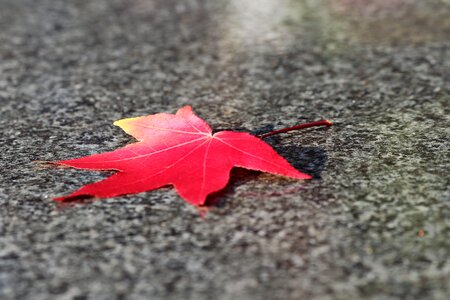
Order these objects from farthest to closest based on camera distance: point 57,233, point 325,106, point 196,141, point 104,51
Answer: point 104,51, point 325,106, point 196,141, point 57,233

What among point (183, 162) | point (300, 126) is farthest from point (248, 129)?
point (183, 162)

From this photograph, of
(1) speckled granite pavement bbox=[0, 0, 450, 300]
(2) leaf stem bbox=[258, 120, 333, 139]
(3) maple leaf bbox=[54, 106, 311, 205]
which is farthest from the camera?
(2) leaf stem bbox=[258, 120, 333, 139]

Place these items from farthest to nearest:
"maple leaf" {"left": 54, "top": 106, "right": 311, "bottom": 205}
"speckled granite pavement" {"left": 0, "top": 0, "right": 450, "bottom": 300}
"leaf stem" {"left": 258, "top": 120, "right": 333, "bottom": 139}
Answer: "leaf stem" {"left": 258, "top": 120, "right": 333, "bottom": 139}, "maple leaf" {"left": 54, "top": 106, "right": 311, "bottom": 205}, "speckled granite pavement" {"left": 0, "top": 0, "right": 450, "bottom": 300}

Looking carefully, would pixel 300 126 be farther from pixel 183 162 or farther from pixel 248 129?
pixel 183 162

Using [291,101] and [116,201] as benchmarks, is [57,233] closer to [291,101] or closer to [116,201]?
[116,201]

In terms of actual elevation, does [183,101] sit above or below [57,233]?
above

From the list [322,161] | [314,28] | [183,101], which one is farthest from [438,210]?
[314,28]
